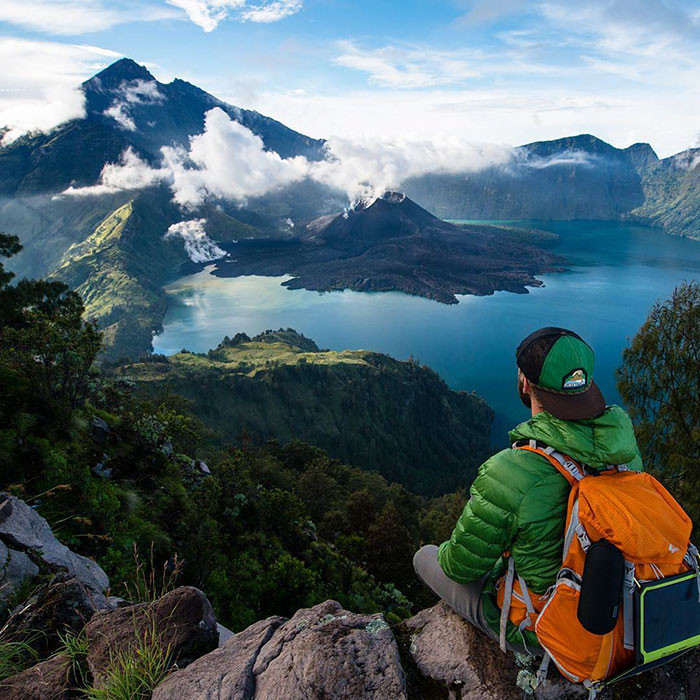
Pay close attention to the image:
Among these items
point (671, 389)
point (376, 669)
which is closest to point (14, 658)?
point (376, 669)

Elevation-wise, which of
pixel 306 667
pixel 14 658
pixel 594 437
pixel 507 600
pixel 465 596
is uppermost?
pixel 594 437

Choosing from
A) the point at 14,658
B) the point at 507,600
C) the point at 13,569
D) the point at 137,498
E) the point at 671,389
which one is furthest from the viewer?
the point at 671,389

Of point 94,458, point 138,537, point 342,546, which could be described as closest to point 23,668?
point 138,537

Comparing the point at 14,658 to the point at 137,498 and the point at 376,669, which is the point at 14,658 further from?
the point at 137,498

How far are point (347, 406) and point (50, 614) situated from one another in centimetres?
10429

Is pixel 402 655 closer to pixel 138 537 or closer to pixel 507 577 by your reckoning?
pixel 507 577

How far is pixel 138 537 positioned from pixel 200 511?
8.74 feet

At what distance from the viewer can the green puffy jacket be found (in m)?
2.43

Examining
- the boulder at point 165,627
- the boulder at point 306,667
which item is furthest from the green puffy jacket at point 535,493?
the boulder at point 165,627

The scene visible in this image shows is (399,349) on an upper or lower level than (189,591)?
lower

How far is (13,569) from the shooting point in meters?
4.26

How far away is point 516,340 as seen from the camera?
148m

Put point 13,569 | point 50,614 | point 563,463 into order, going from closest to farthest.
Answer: point 563,463, point 50,614, point 13,569

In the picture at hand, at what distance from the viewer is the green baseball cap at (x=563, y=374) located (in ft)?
8.47
